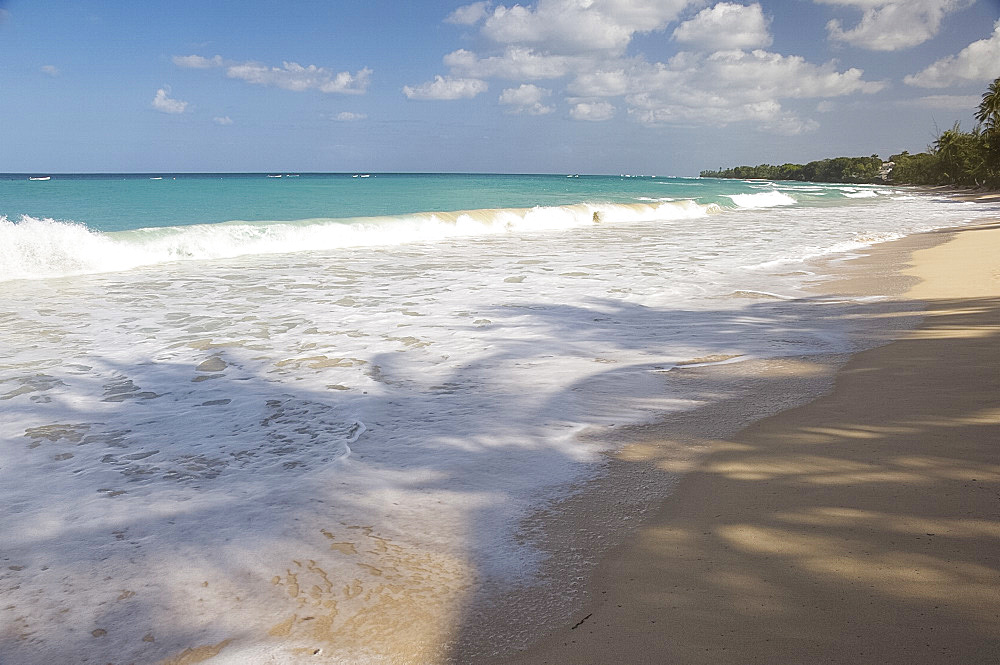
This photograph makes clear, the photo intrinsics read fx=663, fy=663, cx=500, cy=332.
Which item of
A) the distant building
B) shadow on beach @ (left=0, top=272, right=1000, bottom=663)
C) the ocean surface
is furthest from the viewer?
the distant building

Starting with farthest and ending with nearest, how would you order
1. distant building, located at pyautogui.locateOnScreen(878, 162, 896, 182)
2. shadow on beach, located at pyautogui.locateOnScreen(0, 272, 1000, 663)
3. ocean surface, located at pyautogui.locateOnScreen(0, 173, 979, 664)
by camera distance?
distant building, located at pyautogui.locateOnScreen(878, 162, 896, 182) < ocean surface, located at pyautogui.locateOnScreen(0, 173, 979, 664) < shadow on beach, located at pyautogui.locateOnScreen(0, 272, 1000, 663)

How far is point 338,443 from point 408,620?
6.40ft

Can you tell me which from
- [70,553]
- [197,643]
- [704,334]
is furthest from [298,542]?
[704,334]

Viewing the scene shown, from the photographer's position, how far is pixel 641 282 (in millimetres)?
10844

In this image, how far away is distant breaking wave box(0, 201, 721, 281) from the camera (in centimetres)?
1341

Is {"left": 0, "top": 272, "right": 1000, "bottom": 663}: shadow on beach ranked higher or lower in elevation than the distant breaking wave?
lower

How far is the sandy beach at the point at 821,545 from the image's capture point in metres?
2.17

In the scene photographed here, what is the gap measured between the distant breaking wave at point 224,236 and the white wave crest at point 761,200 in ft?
60.8

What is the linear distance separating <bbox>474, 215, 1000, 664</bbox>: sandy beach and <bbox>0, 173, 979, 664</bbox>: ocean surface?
0.50 metres

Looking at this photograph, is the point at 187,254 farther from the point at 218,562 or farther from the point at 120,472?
the point at 218,562

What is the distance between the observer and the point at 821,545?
2719 mm

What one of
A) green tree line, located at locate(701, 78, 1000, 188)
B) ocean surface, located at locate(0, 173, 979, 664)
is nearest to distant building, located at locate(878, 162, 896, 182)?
green tree line, located at locate(701, 78, 1000, 188)

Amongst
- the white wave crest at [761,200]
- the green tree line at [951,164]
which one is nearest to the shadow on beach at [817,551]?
the white wave crest at [761,200]

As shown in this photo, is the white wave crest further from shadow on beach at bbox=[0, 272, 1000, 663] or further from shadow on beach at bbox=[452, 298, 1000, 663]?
shadow on beach at bbox=[0, 272, 1000, 663]
